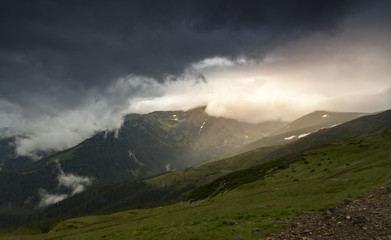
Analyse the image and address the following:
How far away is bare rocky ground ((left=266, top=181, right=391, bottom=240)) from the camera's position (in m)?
17.9

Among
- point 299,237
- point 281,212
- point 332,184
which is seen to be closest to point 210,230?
point 281,212

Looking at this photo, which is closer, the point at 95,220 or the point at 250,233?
the point at 250,233

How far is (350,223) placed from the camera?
66.6 feet

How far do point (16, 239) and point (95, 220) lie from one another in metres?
37.6

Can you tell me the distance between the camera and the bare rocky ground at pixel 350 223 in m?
17.9

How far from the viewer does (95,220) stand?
104938 mm

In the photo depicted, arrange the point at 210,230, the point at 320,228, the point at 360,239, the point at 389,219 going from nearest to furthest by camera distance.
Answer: the point at 360,239 < the point at 389,219 < the point at 320,228 < the point at 210,230

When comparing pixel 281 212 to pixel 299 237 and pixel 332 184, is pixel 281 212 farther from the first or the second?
pixel 332 184

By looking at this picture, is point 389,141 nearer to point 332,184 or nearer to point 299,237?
point 332,184

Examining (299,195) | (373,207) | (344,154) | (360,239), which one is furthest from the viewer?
(344,154)

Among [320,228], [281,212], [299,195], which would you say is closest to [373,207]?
[320,228]

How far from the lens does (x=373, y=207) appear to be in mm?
23109

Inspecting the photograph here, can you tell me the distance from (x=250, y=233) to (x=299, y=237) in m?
5.96

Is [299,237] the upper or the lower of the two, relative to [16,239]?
upper
